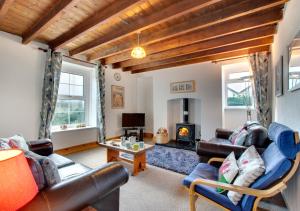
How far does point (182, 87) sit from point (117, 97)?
2.18m

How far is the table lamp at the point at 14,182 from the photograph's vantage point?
0.80 metres

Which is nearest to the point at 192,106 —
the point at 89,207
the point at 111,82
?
the point at 111,82

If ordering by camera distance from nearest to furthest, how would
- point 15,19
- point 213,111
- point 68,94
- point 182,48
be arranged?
point 15,19 < point 182,48 < point 68,94 < point 213,111

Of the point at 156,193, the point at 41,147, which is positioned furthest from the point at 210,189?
the point at 41,147

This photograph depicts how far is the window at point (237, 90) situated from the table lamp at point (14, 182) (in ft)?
17.1

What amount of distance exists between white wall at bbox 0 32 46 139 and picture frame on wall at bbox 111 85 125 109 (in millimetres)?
2089

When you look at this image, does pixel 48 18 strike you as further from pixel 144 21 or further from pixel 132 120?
pixel 132 120

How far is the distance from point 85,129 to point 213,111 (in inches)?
146

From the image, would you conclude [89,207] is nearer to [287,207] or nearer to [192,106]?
[287,207]

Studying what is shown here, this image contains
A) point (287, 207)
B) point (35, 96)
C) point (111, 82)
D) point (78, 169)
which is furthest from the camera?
point (111, 82)

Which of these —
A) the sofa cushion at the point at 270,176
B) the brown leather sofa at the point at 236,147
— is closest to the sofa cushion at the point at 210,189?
the sofa cushion at the point at 270,176

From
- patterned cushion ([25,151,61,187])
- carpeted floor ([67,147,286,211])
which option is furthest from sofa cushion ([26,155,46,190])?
carpeted floor ([67,147,286,211])

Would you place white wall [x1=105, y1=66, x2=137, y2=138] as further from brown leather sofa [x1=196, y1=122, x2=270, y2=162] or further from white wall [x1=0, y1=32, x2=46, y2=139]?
brown leather sofa [x1=196, y1=122, x2=270, y2=162]

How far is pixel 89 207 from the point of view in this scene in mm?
1211
